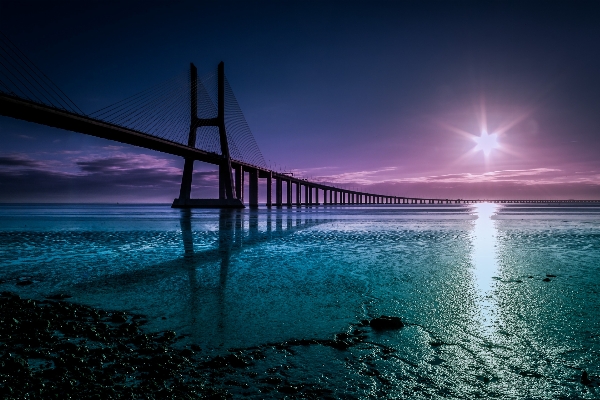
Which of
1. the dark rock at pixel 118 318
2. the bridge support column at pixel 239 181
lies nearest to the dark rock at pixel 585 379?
the dark rock at pixel 118 318

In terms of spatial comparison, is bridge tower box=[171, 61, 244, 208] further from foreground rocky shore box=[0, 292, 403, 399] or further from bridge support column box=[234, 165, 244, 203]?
foreground rocky shore box=[0, 292, 403, 399]

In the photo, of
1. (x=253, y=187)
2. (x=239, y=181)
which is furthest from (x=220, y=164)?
(x=253, y=187)

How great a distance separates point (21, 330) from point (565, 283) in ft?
26.8

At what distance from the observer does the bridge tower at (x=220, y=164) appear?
57688 mm

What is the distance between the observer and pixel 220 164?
58.9 metres

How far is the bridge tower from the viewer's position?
189 feet

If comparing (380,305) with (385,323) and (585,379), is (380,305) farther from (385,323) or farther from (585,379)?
(585,379)

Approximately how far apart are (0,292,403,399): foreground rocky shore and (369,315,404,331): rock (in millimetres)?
11

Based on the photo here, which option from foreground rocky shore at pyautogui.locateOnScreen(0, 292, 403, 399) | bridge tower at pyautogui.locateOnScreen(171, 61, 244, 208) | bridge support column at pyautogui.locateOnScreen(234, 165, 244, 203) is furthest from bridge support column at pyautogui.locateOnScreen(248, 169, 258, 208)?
foreground rocky shore at pyautogui.locateOnScreen(0, 292, 403, 399)

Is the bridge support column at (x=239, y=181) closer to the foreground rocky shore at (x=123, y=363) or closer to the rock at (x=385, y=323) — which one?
the foreground rocky shore at (x=123, y=363)

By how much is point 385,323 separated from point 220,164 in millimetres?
56684

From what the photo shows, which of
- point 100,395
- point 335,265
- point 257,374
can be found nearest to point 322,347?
point 257,374

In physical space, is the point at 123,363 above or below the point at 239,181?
below

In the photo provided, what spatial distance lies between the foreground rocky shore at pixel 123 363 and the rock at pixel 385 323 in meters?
0.01
